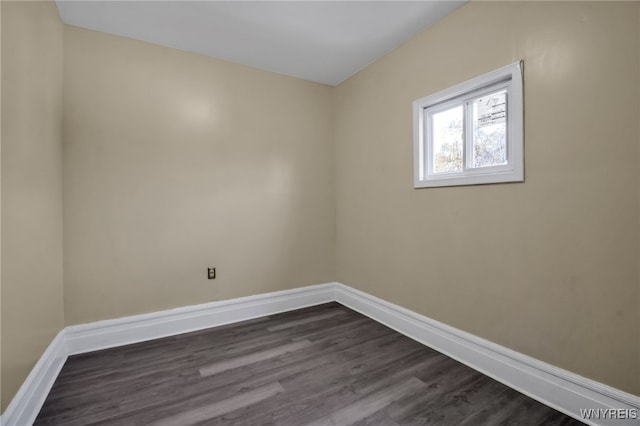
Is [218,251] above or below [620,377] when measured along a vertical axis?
above

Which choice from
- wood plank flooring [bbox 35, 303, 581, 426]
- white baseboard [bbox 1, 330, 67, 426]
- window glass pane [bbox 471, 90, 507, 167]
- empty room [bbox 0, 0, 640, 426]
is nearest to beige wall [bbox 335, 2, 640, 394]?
empty room [bbox 0, 0, 640, 426]

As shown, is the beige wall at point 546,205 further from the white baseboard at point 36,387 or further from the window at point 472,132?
the white baseboard at point 36,387

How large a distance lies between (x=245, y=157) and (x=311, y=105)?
104 cm

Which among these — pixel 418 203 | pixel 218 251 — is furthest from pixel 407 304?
pixel 218 251

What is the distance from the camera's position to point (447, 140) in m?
2.34

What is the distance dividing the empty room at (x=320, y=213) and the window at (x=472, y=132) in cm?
2

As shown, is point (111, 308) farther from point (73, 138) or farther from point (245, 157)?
point (245, 157)

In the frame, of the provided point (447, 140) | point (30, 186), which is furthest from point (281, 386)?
point (447, 140)

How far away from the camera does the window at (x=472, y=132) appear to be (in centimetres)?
177

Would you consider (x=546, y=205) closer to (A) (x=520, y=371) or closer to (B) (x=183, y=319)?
(A) (x=520, y=371)

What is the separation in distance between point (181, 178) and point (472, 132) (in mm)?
2479

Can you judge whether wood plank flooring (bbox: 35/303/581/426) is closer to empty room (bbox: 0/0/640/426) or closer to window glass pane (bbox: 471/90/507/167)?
empty room (bbox: 0/0/640/426)

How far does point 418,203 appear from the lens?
95.8 inches

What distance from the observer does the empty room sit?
57.3 inches
